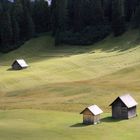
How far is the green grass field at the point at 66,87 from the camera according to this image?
4362 centimetres

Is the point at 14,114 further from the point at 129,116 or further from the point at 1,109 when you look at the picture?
the point at 129,116

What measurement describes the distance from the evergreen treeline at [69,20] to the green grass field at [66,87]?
2.90 m

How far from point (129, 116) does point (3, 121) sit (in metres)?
12.0

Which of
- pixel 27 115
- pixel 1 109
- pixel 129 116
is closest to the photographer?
pixel 129 116

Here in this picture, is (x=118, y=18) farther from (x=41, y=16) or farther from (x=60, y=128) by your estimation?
(x=60, y=128)

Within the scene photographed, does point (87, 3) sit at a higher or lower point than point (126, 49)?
higher

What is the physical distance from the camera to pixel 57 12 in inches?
4594

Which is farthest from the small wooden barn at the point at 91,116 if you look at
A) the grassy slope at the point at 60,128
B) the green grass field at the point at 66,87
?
the green grass field at the point at 66,87

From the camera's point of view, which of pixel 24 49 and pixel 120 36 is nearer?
pixel 120 36

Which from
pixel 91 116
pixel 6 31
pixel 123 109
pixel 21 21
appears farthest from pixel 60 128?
pixel 21 21

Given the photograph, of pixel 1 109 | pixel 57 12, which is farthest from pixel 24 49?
pixel 1 109

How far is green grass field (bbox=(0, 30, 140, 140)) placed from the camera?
143 ft

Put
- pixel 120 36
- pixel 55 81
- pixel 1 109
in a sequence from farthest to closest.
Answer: pixel 120 36, pixel 55 81, pixel 1 109

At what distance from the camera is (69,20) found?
384 feet
